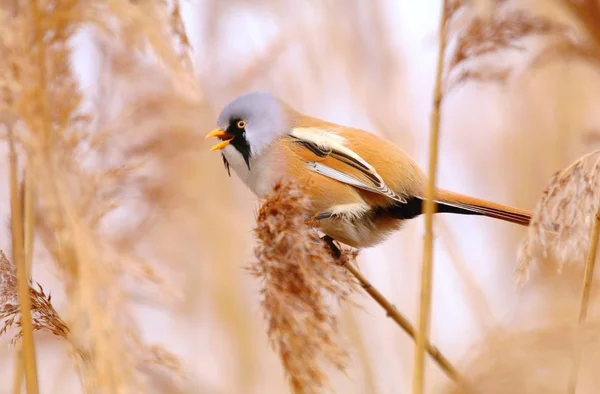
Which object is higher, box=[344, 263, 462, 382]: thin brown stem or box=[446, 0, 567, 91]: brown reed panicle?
box=[446, 0, 567, 91]: brown reed panicle

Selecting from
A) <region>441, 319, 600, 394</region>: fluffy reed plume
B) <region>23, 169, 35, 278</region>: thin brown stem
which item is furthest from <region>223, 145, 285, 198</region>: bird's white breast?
<region>441, 319, 600, 394</region>: fluffy reed plume

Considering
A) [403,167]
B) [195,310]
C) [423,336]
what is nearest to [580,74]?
[403,167]

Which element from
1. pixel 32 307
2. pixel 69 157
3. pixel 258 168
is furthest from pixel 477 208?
pixel 32 307

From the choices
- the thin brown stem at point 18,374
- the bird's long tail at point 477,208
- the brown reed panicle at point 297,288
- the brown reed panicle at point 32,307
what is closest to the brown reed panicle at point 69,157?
the brown reed panicle at point 32,307

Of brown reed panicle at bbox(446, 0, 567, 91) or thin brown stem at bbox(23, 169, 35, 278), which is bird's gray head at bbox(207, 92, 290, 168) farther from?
brown reed panicle at bbox(446, 0, 567, 91)

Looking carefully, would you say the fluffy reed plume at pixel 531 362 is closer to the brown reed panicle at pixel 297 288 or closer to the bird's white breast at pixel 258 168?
the brown reed panicle at pixel 297 288

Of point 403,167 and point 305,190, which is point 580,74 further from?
point 305,190
